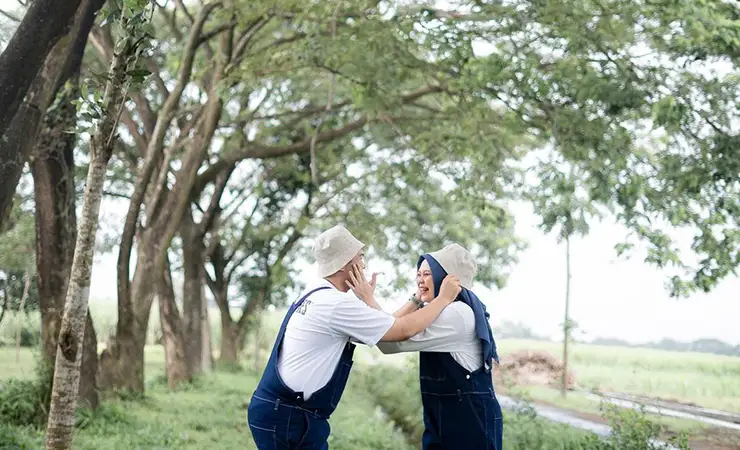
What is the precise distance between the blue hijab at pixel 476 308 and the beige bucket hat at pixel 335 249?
0.32 meters

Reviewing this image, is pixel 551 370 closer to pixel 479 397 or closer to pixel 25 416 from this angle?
pixel 25 416

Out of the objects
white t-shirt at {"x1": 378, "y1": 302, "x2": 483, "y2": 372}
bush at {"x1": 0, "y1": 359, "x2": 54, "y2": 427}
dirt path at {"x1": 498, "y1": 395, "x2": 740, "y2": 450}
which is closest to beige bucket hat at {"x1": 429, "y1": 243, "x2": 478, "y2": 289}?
white t-shirt at {"x1": 378, "y1": 302, "x2": 483, "y2": 372}

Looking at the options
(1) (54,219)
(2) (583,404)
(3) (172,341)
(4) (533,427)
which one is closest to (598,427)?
(2) (583,404)

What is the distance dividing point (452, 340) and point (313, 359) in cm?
53

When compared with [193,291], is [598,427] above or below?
below

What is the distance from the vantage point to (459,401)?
2.99 meters

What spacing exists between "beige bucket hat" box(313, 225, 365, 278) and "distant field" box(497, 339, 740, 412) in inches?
271

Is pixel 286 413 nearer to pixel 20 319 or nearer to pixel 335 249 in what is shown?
pixel 335 249

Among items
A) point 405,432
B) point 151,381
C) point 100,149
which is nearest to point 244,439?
point 405,432

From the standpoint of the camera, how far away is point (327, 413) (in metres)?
2.88

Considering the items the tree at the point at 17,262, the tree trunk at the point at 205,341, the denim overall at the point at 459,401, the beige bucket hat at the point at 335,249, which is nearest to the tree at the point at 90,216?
the beige bucket hat at the point at 335,249

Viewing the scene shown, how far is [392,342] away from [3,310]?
1132cm

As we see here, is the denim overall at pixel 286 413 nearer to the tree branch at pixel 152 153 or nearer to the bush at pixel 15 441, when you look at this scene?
the bush at pixel 15 441

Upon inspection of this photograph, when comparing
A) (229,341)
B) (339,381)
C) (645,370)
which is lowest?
(645,370)
